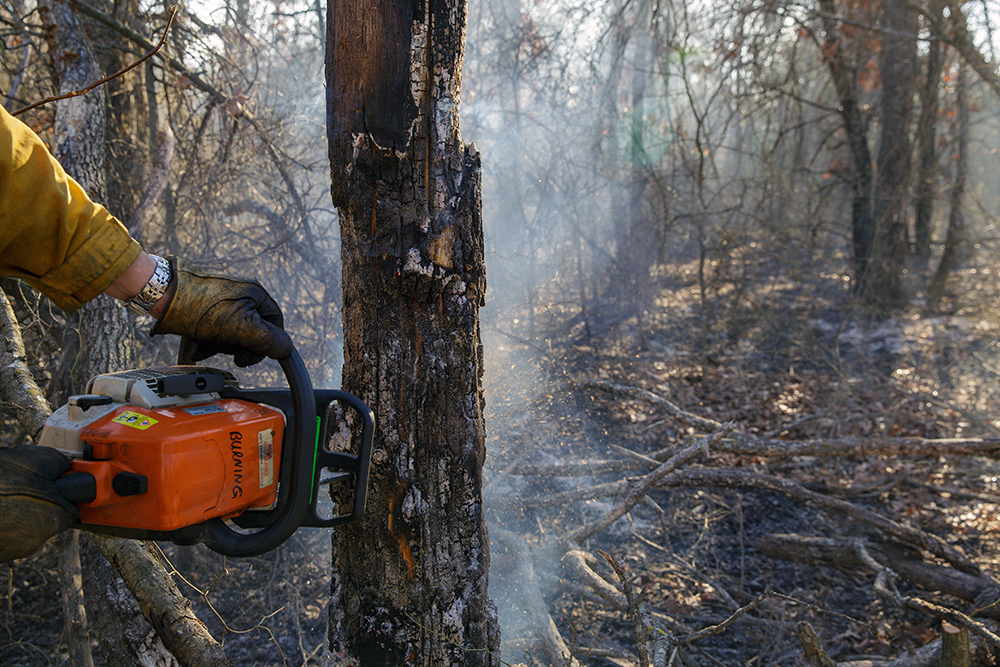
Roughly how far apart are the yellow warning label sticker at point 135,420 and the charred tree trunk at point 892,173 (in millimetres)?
8916

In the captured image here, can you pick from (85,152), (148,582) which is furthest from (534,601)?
(85,152)

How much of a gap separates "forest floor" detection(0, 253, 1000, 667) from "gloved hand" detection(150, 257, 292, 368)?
3.58ft

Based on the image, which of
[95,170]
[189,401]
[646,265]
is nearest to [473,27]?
[646,265]

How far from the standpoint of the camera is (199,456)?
1353 mm

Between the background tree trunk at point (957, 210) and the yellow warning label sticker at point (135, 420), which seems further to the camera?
the background tree trunk at point (957, 210)

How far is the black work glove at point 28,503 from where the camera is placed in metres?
1.19

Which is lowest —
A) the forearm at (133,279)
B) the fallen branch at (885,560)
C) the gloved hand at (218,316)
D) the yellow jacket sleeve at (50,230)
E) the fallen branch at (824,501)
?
the fallen branch at (885,560)

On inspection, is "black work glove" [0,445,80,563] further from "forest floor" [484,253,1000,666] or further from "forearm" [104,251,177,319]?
"forest floor" [484,253,1000,666]

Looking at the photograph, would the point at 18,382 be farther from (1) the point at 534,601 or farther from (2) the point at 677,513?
(2) the point at 677,513

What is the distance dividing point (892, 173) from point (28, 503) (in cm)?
1028

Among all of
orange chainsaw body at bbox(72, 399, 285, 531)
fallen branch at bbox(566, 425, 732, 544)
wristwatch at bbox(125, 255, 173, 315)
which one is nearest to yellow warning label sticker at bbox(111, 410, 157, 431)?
orange chainsaw body at bbox(72, 399, 285, 531)

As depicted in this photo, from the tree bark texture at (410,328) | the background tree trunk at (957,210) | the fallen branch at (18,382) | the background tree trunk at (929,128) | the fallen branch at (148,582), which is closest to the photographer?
the tree bark texture at (410,328)

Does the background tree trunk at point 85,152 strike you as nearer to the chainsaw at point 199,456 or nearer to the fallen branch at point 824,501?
the chainsaw at point 199,456

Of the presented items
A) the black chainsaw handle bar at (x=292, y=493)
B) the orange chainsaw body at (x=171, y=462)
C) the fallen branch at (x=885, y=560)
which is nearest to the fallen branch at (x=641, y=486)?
the fallen branch at (x=885, y=560)
